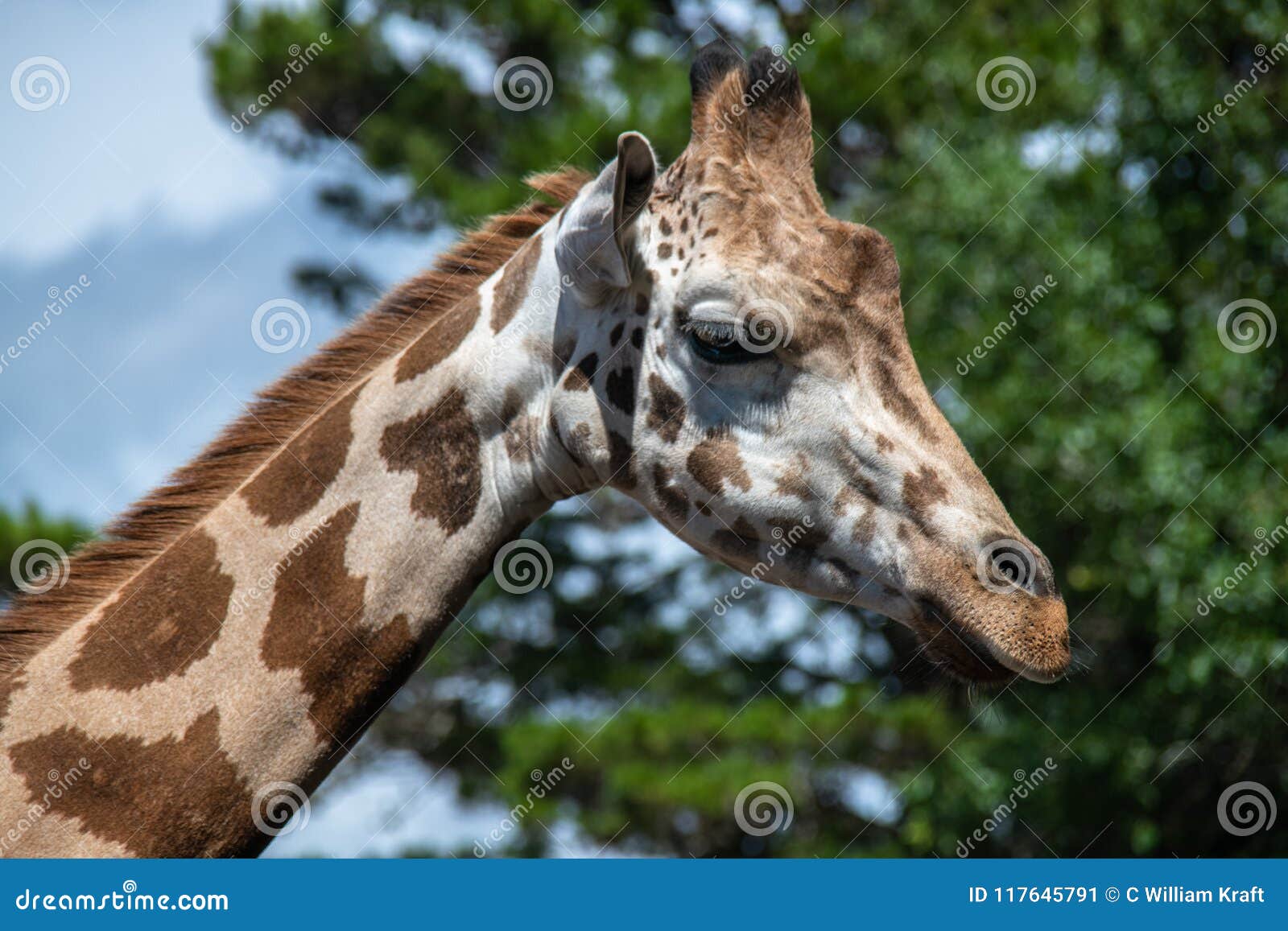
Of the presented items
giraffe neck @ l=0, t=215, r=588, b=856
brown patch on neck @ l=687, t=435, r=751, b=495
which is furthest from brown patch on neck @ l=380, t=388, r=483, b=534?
brown patch on neck @ l=687, t=435, r=751, b=495

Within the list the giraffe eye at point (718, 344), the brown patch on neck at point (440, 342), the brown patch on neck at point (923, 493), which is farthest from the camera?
the brown patch on neck at point (440, 342)

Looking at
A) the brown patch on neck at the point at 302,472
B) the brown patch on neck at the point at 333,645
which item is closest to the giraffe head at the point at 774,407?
the brown patch on neck at the point at 302,472

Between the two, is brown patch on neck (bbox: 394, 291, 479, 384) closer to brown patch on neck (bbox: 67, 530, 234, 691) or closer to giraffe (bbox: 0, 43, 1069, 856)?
giraffe (bbox: 0, 43, 1069, 856)

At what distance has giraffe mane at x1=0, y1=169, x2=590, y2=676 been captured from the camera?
3.78m

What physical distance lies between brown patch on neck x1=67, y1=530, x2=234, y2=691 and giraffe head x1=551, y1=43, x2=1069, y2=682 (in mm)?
1097

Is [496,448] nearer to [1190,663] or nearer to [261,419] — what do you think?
[261,419]

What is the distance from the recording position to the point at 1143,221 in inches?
447

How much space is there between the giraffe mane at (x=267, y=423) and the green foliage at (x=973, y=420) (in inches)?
133

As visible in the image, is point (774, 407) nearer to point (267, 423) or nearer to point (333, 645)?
point (333, 645)

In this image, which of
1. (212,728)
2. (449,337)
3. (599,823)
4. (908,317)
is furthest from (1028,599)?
(599,823)

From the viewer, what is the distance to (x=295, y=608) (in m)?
3.58

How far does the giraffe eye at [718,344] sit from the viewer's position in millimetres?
3629

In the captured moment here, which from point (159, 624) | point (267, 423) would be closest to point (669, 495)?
point (267, 423)

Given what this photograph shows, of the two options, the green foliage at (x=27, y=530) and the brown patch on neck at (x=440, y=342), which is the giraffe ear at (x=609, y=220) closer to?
the brown patch on neck at (x=440, y=342)
